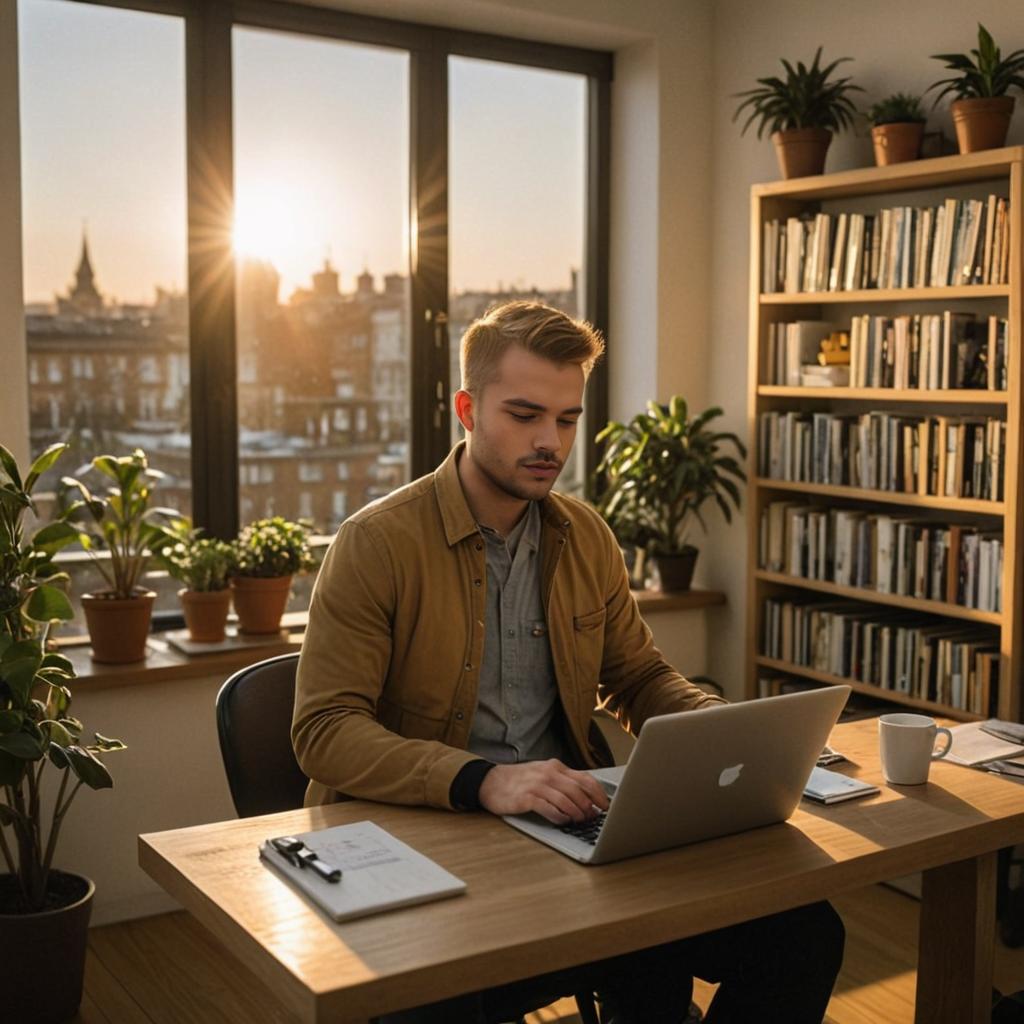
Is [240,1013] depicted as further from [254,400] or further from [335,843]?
[254,400]

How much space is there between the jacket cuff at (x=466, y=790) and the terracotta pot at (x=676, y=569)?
2.57m

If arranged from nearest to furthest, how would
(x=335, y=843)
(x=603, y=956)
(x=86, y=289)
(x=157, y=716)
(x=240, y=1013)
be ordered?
(x=603, y=956) → (x=335, y=843) → (x=240, y=1013) → (x=157, y=716) → (x=86, y=289)

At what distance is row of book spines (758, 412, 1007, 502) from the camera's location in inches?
139

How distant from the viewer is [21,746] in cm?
270

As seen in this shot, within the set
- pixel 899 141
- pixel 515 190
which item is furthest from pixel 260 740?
pixel 515 190

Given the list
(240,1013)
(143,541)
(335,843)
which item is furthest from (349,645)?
(143,541)

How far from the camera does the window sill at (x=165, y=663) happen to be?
342 centimetres

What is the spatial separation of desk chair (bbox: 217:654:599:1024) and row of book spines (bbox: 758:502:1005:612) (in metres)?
1.73

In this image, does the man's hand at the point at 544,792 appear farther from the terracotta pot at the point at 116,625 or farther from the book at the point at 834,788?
the terracotta pot at the point at 116,625

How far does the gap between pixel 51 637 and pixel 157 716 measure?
38 centimetres

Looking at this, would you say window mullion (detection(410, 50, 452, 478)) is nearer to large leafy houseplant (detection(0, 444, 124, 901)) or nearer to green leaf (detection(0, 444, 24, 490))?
large leafy houseplant (detection(0, 444, 124, 901))

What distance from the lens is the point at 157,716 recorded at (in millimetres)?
3525

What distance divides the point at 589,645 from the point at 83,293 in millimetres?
2178

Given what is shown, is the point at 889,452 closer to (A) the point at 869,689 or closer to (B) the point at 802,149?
(A) the point at 869,689
